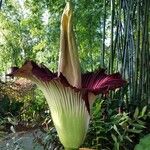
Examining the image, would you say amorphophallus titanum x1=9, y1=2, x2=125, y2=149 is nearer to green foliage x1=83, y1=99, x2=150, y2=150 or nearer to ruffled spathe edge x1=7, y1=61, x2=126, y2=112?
ruffled spathe edge x1=7, y1=61, x2=126, y2=112

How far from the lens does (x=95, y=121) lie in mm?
1812

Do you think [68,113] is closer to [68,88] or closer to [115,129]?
[68,88]

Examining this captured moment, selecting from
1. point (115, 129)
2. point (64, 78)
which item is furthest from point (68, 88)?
point (115, 129)

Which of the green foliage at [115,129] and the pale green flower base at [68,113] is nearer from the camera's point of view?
the pale green flower base at [68,113]

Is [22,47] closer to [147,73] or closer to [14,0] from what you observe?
[14,0]

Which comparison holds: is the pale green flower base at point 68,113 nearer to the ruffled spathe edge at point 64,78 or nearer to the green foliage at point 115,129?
the ruffled spathe edge at point 64,78

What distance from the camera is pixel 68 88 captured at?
1150mm

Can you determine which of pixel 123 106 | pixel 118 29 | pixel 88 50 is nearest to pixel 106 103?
pixel 123 106

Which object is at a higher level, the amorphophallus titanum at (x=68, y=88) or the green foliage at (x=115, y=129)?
the amorphophallus titanum at (x=68, y=88)

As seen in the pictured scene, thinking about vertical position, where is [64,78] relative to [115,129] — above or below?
above

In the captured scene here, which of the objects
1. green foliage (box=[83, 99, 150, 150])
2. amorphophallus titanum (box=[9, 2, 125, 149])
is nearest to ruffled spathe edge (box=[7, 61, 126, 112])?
amorphophallus titanum (box=[9, 2, 125, 149])

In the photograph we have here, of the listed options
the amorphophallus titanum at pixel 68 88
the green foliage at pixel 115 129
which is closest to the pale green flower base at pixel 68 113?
the amorphophallus titanum at pixel 68 88

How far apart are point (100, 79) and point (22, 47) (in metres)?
15.8

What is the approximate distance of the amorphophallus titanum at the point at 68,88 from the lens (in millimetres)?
1139
